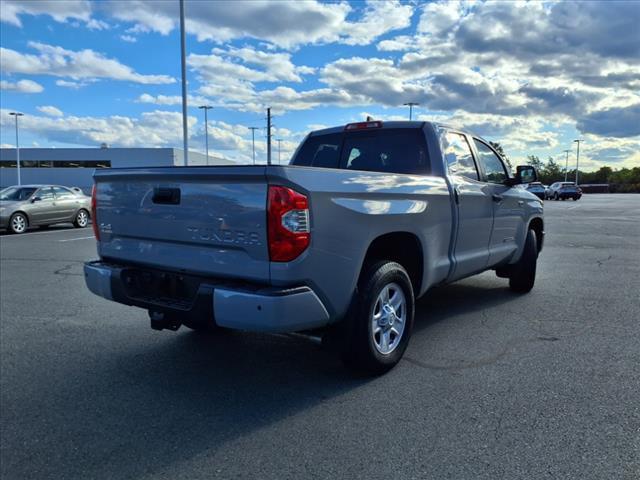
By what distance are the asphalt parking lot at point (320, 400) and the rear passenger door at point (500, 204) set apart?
71 centimetres

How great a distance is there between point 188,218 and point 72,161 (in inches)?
2645

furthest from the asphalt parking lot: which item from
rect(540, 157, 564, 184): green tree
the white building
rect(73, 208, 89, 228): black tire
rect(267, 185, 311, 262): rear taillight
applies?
rect(540, 157, 564, 184): green tree

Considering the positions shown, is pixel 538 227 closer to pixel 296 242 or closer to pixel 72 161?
pixel 296 242

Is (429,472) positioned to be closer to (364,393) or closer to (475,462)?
(475,462)

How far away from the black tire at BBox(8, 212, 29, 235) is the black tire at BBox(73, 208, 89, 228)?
1870mm

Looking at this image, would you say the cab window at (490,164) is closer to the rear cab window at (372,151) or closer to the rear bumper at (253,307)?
the rear cab window at (372,151)

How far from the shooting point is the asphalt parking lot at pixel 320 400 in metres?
2.84

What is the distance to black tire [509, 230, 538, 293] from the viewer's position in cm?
657

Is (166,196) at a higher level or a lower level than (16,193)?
higher

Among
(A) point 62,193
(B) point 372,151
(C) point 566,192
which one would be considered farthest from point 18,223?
(C) point 566,192

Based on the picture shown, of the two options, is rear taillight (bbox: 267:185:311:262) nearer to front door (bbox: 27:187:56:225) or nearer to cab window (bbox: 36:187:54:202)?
front door (bbox: 27:187:56:225)

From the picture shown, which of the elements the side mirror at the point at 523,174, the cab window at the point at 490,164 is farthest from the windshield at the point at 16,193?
the side mirror at the point at 523,174

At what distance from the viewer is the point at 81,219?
1847cm

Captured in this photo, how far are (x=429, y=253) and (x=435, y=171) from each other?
819 millimetres
